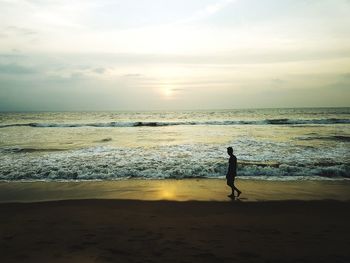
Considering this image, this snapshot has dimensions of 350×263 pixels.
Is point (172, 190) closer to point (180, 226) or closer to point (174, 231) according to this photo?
point (180, 226)

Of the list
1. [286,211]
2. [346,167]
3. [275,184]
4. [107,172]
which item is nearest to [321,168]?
[346,167]

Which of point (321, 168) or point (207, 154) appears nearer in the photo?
point (321, 168)

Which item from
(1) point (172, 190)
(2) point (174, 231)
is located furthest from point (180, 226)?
(1) point (172, 190)

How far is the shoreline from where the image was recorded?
9852mm

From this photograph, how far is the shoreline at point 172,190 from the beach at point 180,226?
36mm

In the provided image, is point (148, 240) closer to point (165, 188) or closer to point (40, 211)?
point (40, 211)

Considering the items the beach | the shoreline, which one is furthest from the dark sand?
→ the shoreline

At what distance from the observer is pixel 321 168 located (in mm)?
13586

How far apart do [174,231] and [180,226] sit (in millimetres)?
378

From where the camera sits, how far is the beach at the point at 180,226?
5.67 metres

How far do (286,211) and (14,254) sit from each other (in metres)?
6.47

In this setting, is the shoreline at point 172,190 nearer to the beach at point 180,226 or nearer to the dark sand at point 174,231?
the beach at point 180,226

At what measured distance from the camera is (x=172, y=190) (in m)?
10.9

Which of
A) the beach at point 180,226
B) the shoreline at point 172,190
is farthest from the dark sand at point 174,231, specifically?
the shoreline at point 172,190
